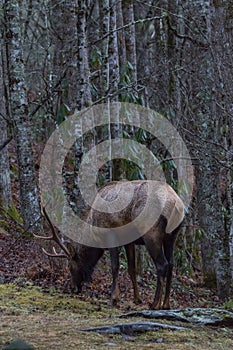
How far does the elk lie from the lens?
8.66m

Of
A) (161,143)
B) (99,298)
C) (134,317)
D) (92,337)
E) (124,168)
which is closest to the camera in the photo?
(92,337)

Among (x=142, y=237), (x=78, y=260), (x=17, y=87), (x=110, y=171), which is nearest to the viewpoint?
(x=142, y=237)

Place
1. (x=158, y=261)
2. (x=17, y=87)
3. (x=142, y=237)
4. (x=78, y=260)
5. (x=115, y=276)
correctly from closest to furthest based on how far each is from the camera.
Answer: (x=158, y=261), (x=142, y=237), (x=115, y=276), (x=78, y=260), (x=17, y=87)

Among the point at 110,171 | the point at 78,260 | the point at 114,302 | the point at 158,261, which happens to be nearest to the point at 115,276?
the point at 114,302

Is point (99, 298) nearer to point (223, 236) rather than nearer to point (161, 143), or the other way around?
point (223, 236)

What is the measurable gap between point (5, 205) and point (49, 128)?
5075mm

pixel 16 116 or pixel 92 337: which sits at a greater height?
pixel 16 116

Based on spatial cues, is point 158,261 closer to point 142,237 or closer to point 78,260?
point 142,237

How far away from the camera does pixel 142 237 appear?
891 cm

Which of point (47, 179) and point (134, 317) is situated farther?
point (47, 179)

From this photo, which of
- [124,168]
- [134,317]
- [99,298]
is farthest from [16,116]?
[134,317]

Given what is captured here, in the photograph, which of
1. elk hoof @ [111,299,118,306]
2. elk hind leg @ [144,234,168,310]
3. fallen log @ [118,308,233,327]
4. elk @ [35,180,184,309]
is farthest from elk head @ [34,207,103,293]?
fallen log @ [118,308,233,327]

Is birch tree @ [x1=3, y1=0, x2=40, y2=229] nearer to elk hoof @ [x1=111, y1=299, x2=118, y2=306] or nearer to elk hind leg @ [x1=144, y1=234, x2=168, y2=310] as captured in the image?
elk hoof @ [x1=111, y1=299, x2=118, y2=306]

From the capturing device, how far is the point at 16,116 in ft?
38.8
